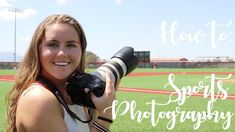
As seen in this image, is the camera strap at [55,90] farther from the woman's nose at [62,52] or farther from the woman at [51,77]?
the woman's nose at [62,52]

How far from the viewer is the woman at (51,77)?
5.35ft

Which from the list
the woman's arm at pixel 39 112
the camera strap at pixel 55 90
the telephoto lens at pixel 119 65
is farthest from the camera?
the telephoto lens at pixel 119 65

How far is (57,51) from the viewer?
175cm

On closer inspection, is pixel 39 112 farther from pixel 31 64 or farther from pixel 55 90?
pixel 31 64

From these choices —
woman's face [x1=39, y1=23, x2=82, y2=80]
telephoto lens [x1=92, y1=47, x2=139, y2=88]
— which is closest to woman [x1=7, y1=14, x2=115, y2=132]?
woman's face [x1=39, y1=23, x2=82, y2=80]

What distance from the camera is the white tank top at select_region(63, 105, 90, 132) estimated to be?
1.71m

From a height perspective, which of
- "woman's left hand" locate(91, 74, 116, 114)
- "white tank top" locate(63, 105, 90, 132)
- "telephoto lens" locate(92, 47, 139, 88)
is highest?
"telephoto lens" locate(92, 47, 139, 88)

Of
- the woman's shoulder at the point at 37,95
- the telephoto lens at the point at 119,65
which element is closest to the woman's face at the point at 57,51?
the woman's shoulder at the point at 37,95

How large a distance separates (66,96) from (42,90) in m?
0.17

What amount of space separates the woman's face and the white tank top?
0.14m

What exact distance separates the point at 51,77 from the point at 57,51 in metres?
0.11

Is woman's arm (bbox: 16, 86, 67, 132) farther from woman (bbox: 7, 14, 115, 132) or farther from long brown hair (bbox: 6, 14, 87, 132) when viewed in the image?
long brown hair (bbox: 6, 14, 87, 132)

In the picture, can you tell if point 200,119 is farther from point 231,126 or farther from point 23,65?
point 23,65

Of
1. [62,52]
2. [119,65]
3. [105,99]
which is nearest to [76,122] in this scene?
[105,99]
